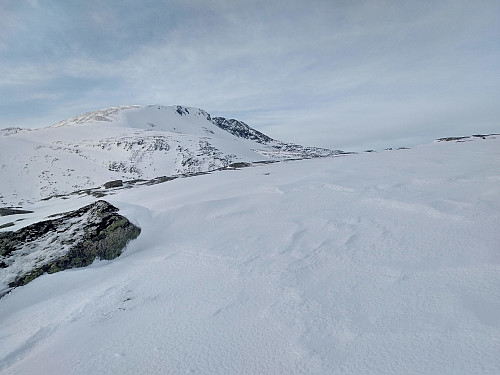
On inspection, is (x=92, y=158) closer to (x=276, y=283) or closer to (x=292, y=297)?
(x=276, y=283)

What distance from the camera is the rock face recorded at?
5094mm

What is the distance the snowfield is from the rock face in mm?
295

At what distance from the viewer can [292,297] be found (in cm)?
329

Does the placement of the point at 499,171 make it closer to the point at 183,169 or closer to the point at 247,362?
the point at 247,362

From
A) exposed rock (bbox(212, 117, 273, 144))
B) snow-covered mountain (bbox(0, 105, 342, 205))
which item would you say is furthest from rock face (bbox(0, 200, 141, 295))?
exposed rock (bbox(212, 117, 273, 144))

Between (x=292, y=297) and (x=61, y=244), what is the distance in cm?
500

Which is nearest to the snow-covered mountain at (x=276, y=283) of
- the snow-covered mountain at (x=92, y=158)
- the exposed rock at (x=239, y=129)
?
the snow-covered mountain at (x=92, y=158)

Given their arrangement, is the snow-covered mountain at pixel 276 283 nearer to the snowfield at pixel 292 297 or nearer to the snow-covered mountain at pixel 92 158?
the snowfield at pixel 292 297

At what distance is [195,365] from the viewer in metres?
2.56

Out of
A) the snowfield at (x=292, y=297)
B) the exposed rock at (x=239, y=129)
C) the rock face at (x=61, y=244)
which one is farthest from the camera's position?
the exposed rock at (x=239, y=129)

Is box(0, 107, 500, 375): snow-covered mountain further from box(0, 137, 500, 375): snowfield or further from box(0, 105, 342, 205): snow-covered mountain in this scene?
box(0, 105, 342, 205): snow-covered mountain

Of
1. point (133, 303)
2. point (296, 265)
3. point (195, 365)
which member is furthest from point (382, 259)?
point (133, 303)

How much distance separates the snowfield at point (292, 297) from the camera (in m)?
2.46

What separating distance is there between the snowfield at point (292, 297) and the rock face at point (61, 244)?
30cm
